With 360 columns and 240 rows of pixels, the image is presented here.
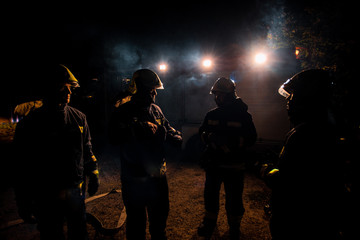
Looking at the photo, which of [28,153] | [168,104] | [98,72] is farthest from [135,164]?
[98,72]

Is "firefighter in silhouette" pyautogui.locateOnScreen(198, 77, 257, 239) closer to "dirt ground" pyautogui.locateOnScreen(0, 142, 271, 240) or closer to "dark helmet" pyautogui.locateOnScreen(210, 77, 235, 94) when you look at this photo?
"dark helmet" pyautogui.locateOnScreen(210, 77, 235, 94)

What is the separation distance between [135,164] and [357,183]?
2426mm

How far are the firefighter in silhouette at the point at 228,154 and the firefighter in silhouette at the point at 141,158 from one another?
874 mm

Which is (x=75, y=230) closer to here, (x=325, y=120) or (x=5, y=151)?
(x=325, y=120)

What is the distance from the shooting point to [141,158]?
89.4 inches

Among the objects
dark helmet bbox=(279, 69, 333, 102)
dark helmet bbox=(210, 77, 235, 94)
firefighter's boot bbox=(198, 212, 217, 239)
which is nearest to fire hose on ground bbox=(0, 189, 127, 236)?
firefighter's boot bbox=(198, 212, 217, 239)

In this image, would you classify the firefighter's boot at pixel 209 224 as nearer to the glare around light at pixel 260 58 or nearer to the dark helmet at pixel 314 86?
the dark helmet at pixel 314 86

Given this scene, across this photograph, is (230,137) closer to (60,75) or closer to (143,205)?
(143,205)

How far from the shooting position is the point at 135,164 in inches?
88.4

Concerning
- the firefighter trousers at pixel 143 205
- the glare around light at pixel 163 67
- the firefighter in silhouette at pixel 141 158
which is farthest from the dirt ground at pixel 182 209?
the glare around light at pixel 163 67

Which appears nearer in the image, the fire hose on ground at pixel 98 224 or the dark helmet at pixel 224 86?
the dark helmet at pixel 224 86

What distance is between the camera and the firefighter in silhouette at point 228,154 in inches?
108

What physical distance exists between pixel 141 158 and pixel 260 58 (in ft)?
22.7

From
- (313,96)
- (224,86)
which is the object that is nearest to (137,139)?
(224,86)
